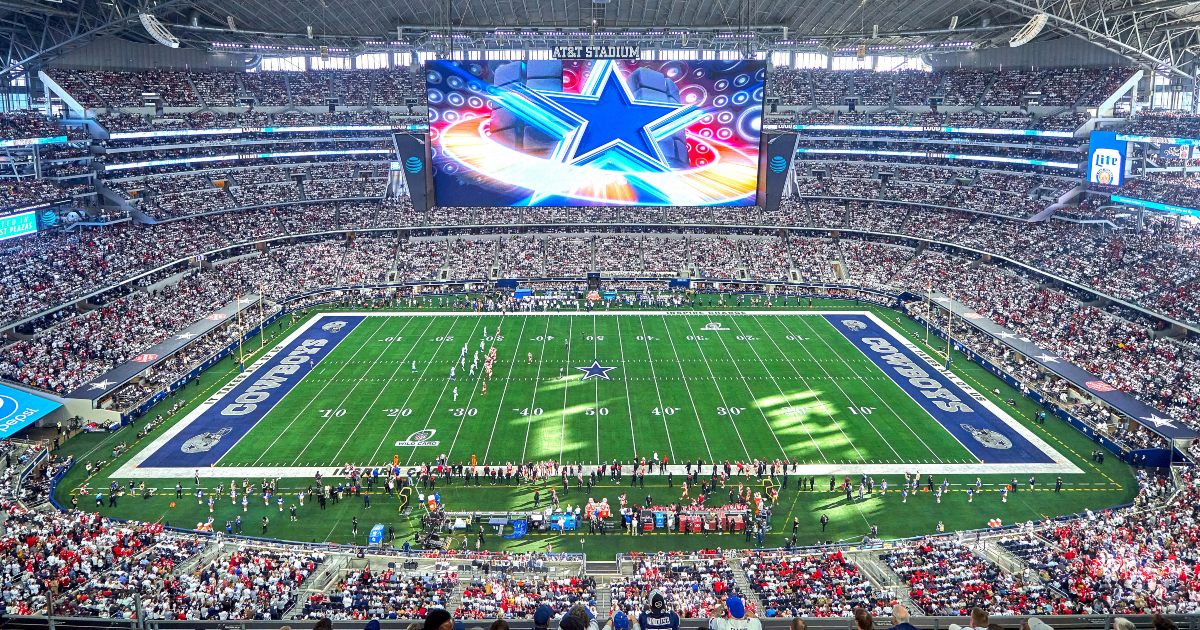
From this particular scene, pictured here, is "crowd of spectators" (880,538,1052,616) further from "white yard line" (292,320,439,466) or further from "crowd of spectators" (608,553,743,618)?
"white yard line" (292,320,439,466)

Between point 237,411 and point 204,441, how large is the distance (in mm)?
3653

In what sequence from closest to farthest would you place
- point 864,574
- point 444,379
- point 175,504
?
1. point 864,574
2. point 175,504
3. point 444,379

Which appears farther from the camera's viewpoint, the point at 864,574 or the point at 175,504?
the point at 175,504

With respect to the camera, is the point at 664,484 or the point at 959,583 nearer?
the point at 959,583

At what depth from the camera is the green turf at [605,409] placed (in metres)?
34.2

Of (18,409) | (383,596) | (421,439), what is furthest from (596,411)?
(18,409)

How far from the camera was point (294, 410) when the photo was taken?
39125 mm

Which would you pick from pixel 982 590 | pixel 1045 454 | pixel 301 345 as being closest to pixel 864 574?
pixel 982 590

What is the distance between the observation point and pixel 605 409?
38.8 metres

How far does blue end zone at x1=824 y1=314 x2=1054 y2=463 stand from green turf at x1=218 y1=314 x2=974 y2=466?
703 mm

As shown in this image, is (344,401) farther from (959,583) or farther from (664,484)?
(959,583)

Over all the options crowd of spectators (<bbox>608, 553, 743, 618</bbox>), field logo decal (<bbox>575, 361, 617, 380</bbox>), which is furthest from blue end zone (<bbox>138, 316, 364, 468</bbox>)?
crowd of spectators (<bbox>608, 553, 743, 618</bbox>)

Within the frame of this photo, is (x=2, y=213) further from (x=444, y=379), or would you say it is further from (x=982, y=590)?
(x=982, y=590)

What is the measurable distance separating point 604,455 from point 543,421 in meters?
4.50
